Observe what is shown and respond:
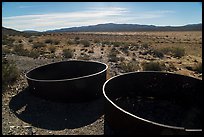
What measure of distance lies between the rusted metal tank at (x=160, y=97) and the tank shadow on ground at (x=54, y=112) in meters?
0.84

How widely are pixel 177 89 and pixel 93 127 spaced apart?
3988 mm

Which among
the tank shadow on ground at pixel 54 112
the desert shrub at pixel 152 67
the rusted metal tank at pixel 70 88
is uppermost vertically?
the rusted metal tank at pixel 70 88

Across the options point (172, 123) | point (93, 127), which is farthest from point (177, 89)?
point (93, 127)

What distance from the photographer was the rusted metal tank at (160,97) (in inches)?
373

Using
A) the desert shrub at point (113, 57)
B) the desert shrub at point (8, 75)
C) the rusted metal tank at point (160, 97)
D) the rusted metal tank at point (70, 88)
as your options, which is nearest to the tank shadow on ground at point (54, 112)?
A: the rusted metal tank at point (70, 88)

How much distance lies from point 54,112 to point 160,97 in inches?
170

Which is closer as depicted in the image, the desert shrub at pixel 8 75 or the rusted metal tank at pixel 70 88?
the rusted metal tank at pixel 70 88

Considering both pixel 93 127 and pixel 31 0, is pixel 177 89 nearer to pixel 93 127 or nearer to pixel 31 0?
pixel 93 127

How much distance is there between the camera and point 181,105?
34.2ft

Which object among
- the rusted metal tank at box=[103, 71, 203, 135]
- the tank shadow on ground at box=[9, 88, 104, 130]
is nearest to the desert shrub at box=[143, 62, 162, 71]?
the rusted metal tank at box=[103, 71, 203, 135]

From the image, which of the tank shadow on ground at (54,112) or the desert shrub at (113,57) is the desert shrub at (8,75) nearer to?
the tank shadow on ground at (54,112)

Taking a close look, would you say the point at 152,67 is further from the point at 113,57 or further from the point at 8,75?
the point at 8,75

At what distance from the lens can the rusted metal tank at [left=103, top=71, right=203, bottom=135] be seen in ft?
31.1

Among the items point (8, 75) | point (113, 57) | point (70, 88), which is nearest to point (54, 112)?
point (70, 88)
